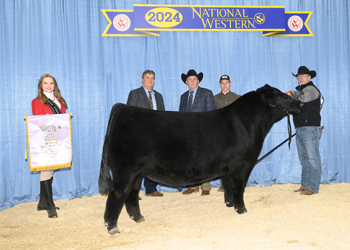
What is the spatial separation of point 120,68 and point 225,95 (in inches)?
74.9

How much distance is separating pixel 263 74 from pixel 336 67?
146cm

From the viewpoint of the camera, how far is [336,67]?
5.41 meters

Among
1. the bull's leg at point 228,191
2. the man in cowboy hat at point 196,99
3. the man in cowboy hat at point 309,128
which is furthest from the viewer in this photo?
the man in cowboy hat at point 196,99

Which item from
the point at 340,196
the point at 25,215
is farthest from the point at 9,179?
the point at 340,196

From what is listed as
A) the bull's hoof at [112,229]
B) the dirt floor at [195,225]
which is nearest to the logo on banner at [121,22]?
the dirt floor at [195,225]

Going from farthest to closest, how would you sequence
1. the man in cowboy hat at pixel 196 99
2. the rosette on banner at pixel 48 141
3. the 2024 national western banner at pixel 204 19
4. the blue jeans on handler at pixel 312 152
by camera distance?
the 2024 national western banner at pixel 204 19
the man in cowboy hat at pixel 196 99
the blue jeans on handler at pixel 312 152
the rosette on banner at pixel 48 141

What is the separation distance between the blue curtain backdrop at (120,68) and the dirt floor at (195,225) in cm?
81

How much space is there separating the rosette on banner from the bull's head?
8.28ft

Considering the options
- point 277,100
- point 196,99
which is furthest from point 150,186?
point 277,100

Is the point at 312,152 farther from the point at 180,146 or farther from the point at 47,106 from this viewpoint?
the point at 47,106

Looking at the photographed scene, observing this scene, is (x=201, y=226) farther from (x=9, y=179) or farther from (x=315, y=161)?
(x=9, y=179)

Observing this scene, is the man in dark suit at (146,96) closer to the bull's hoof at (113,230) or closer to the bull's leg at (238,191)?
the bull's leg at (238,191)

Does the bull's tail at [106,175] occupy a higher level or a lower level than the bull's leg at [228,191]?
higher

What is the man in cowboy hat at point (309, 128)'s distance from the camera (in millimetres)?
4219
